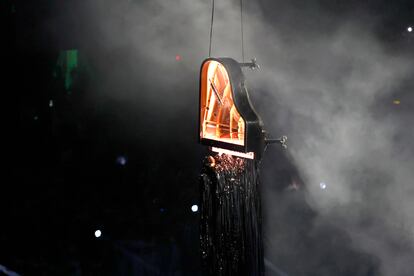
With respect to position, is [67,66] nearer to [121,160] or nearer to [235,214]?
[121,160]

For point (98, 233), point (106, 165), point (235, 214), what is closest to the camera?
point (235, 214)

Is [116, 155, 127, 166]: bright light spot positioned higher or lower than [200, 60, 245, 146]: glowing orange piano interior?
lower

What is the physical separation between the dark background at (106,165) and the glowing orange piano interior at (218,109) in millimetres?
3625

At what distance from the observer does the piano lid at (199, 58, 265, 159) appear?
2.11 metres

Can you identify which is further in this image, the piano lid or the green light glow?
the green light glow

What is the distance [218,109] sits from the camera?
2443 mm

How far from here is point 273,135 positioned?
20.8 feet

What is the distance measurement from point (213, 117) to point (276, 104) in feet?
12.1

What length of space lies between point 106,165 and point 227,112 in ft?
19.3

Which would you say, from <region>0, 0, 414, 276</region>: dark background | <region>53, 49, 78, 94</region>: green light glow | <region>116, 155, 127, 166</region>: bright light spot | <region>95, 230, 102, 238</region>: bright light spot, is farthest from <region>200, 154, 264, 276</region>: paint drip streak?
<region>53, 49, 78, 94</region>: green light glow

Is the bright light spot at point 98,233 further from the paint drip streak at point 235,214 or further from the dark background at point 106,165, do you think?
the paint drip streak at point 235,214

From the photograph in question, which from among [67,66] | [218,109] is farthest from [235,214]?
[67,66]

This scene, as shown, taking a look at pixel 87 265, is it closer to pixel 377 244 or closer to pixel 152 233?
pixel 152 233

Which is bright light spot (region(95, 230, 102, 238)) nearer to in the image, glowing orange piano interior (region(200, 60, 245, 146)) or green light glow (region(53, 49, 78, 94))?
green light glow (region(53, 49, 78, 94))
